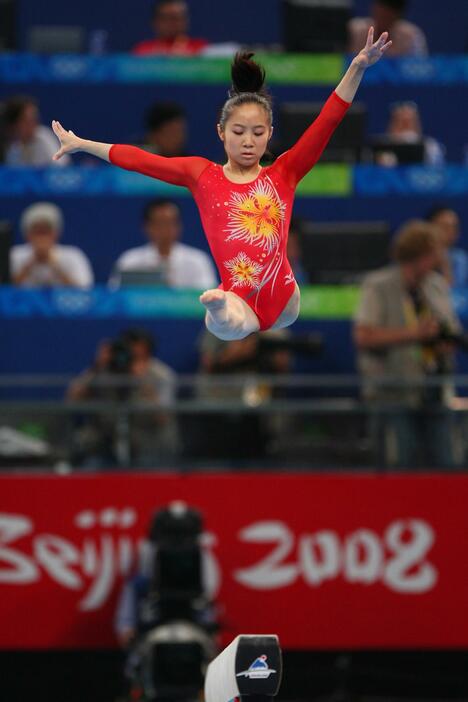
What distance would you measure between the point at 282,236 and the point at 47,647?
451cm

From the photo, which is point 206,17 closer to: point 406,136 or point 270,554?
point 406,136

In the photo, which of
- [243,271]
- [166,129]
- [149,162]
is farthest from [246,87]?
[166,129]

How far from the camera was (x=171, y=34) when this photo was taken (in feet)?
35.6

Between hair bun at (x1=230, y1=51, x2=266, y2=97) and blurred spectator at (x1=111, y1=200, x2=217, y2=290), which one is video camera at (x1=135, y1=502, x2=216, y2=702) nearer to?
blurred spectator at (x1=111, y1=200, x2=217, y2=290)

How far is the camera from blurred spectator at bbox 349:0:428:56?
1099 cm

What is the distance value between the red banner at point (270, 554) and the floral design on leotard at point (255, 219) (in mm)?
3761

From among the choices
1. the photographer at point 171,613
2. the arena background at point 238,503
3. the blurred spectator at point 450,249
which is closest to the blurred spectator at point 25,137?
the arena background at point 238,503

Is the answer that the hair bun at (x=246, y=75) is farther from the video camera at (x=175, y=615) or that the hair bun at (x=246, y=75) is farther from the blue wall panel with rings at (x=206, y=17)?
the blue wall panel with rings at (x=206, y=17)

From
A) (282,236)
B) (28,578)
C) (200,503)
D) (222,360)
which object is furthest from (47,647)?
(282,236)

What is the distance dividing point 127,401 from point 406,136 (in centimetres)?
379

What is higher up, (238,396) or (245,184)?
(245,184)

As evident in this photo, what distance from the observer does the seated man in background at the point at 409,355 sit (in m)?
7.38

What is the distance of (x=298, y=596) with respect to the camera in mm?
8086

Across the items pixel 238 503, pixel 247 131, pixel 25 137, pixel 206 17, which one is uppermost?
pixel 206 17
